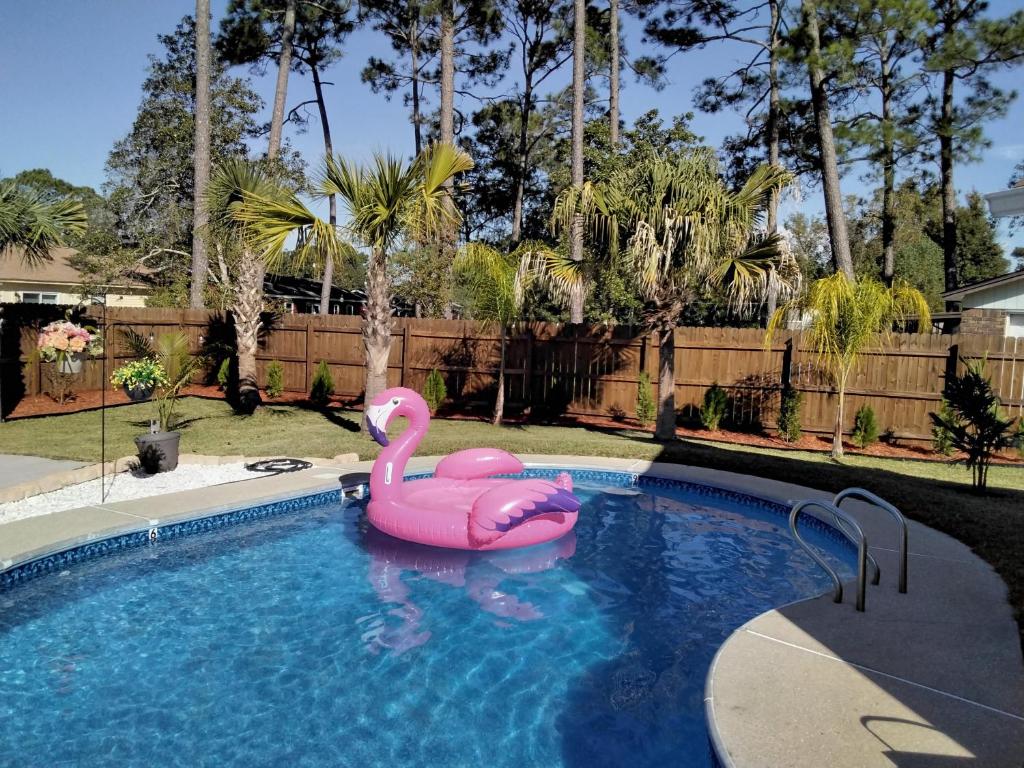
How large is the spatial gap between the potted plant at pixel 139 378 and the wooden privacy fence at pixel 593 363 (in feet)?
20.7

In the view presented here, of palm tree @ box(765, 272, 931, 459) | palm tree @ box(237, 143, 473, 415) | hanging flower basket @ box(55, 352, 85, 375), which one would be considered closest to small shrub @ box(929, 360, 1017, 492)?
palm tree @ box(765, 272, 931, 459)

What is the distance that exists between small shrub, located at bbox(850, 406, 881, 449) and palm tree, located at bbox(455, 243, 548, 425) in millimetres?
6743

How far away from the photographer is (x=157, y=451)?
9.27m

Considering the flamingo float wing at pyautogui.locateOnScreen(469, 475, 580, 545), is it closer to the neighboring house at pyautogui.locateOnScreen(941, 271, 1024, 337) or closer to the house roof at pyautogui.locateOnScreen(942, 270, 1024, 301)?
the neighboring house at pyautogui.locateOnScreen(941, 271, 1024, 337)

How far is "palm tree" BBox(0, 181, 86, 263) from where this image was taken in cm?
1155

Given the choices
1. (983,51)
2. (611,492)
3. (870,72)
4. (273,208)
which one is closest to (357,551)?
(611,492)

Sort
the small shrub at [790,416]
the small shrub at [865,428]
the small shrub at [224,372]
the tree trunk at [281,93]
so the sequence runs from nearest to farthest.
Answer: the small shrub at [865,428]
the small shrub at [790,416]
the small shrub at [224,372]
the tree trunk at [281,93]

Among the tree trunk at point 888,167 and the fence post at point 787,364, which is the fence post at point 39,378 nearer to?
the fence post at point 787,364

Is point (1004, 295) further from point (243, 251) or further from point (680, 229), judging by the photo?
point (243, 251)

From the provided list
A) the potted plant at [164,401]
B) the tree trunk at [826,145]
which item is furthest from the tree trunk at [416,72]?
the potted plant at [164,401]

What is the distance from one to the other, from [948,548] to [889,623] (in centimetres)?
242

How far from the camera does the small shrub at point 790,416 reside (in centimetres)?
1316

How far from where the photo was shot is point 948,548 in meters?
6.59

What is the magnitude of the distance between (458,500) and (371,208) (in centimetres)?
571
